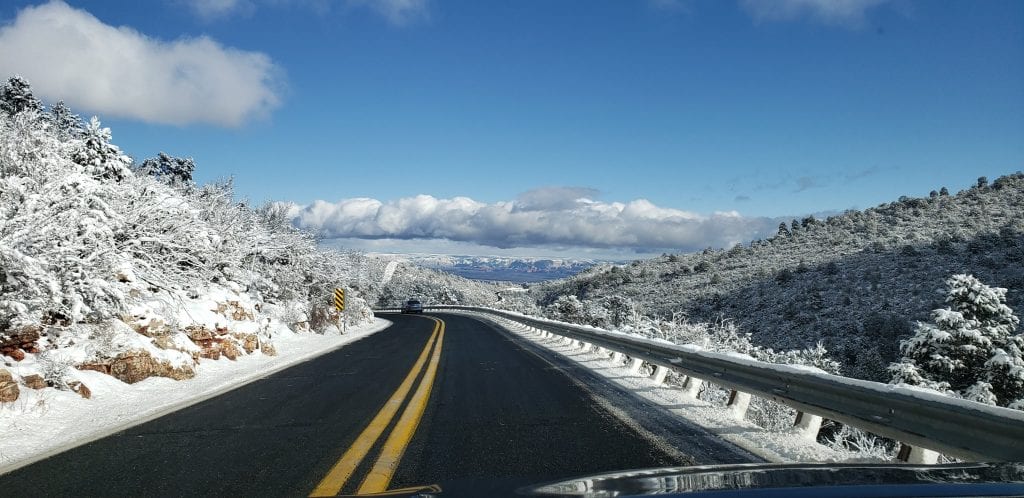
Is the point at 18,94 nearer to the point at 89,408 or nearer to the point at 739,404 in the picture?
the point at 89,408

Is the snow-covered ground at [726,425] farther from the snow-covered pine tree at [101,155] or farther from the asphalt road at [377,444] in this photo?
the snow-covered pine tree at [101,155]

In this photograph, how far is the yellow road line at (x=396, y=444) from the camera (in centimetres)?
410

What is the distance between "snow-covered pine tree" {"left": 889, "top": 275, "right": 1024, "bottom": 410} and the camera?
15195 mm

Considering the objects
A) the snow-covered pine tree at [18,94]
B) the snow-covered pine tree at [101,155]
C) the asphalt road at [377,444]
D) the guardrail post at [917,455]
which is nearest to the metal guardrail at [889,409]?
the guardrail post at [917,455]

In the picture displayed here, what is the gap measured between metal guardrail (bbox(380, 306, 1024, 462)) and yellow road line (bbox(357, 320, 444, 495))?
3879 millimetres

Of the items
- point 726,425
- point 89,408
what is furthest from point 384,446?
point 89,408

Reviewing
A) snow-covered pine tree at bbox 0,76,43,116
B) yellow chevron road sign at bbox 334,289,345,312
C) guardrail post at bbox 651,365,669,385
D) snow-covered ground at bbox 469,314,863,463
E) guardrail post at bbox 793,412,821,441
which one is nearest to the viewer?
snow-covered ground at bbox 469,314,863,463

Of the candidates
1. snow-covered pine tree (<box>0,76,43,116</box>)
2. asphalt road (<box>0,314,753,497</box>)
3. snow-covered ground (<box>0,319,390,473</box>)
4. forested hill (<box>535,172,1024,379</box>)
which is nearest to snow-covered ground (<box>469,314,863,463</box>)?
asphalt road (<box>0,314,753,497</box>)

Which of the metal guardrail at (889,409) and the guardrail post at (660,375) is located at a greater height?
the metal guardrail at (889,409)

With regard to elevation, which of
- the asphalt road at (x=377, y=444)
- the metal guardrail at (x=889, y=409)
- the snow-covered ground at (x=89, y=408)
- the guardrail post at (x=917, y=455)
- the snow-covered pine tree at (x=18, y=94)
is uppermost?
the snow-covered pine tree at (x=18, y=94)

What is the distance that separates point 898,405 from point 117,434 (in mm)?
7484

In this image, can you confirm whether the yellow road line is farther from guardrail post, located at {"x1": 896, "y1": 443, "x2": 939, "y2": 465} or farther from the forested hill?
the forested hill

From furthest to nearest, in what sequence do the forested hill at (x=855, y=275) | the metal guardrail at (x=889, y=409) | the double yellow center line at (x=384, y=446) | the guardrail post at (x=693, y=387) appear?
the forested hill at (x=855, y=275) → the guardrail post at (x=693, y=387) → the double yellow center line at (x=384, y=446) → the metal guardrail at (x=889, y=409)

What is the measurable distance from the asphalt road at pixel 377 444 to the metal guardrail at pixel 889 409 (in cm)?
101
